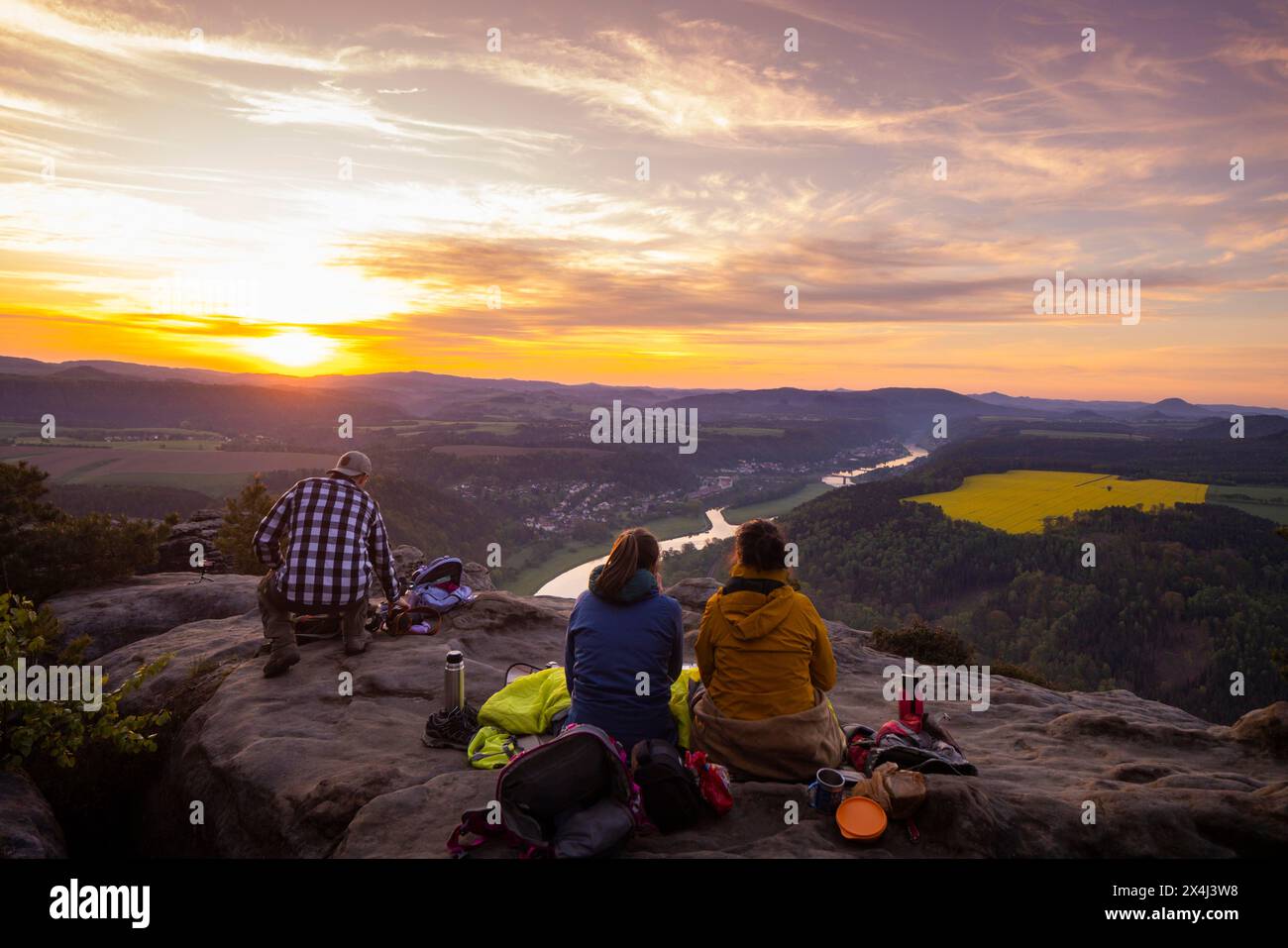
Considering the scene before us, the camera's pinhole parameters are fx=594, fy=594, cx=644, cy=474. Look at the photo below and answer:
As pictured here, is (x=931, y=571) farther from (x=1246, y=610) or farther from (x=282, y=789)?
(x=282, y=789)

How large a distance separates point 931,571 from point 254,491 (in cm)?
5998

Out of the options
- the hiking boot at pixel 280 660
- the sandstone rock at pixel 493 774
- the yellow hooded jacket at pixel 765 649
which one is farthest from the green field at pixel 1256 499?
the hiking boot at pixel 280 660

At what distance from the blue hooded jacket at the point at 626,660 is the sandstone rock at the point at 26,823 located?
168 inches

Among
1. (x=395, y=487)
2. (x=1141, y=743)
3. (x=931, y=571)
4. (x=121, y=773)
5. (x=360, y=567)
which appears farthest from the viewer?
(x=395, y=487)

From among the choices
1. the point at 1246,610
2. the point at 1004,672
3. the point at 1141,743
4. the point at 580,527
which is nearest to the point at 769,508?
the point at 580,527

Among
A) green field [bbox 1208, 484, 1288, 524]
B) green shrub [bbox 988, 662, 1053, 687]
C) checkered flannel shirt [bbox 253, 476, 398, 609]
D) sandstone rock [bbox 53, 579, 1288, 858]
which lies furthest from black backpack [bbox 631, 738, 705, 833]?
green field [bbox 1208, 484, 1288, 524]

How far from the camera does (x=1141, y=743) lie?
7281mm

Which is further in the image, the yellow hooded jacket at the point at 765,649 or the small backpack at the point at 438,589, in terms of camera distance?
the small backpack at the point at 438,589

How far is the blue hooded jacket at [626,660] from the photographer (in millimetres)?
4887

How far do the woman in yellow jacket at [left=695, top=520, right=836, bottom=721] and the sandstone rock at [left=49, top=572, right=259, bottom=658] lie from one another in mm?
12562

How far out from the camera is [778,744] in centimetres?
495

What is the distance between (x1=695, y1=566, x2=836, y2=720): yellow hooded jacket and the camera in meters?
4.82

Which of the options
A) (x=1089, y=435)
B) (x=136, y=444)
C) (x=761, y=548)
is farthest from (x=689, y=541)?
(x=1089, y=435)

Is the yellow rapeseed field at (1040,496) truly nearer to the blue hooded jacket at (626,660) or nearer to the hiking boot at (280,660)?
the blue hooded jacket at (626,660)
